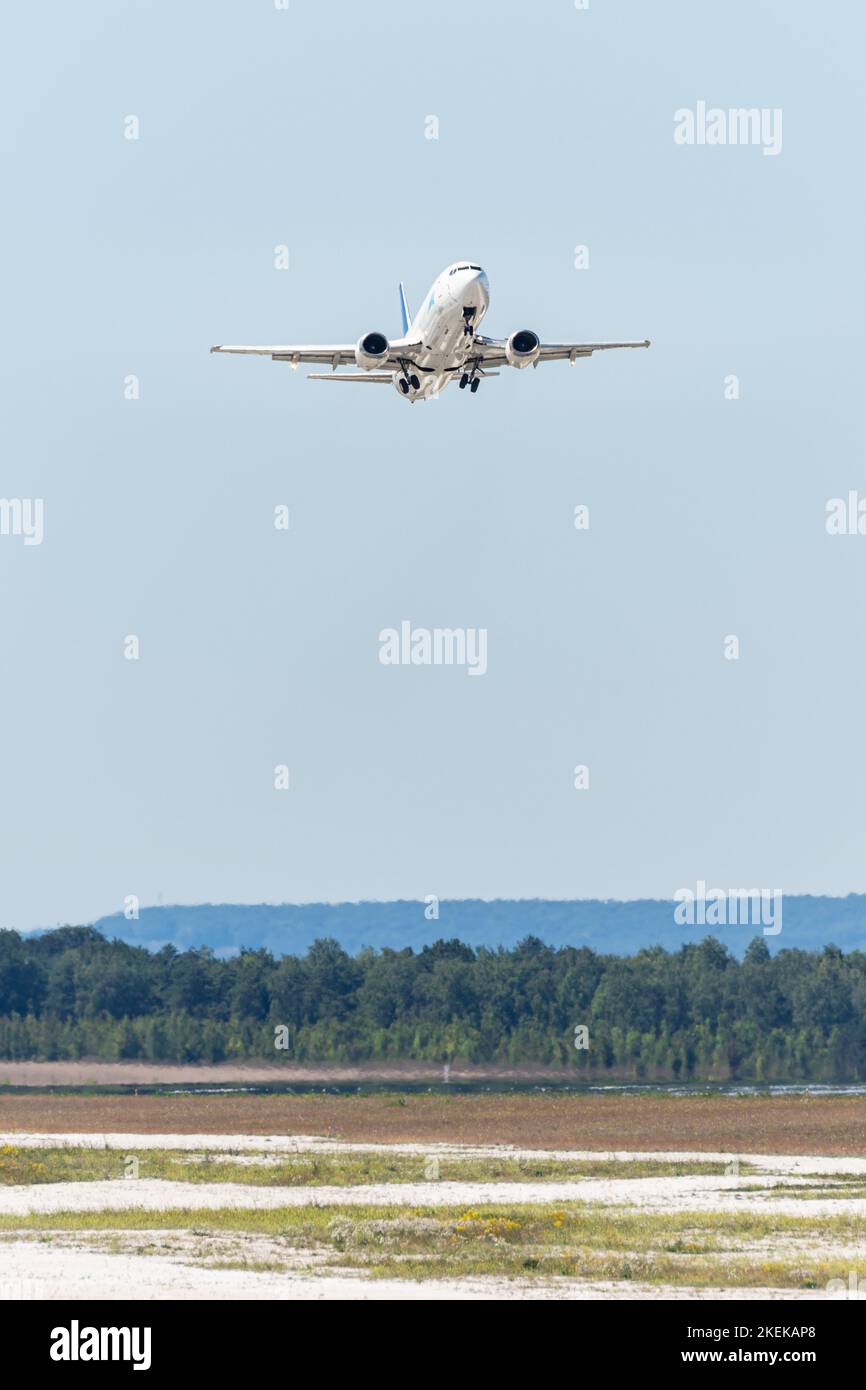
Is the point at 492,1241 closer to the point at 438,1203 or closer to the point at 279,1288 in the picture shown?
the point at 279,1288

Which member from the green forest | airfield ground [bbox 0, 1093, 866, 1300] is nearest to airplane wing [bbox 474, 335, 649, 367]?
airfield ground [bbox 0, 1093, 866, 1300]

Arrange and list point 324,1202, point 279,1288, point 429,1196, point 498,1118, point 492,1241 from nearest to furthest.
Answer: point 279,1288 < point 492,1241 < point 324,1202 < point 429,1196 < point 498,1118

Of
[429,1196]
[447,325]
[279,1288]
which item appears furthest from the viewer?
[447,325]

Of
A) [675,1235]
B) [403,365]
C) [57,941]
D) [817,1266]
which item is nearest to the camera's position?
[817,1266]

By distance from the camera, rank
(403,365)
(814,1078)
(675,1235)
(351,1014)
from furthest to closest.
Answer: (351,1014) < (814,1078) < (403,365) < (675,1235)

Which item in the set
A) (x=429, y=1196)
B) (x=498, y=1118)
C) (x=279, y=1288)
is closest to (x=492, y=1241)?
(x=279, y=1288)

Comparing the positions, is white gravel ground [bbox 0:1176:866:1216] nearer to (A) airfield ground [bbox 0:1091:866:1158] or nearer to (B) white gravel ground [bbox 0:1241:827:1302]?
(A) airfield ground [bbox 0:1091:866:1158]
